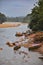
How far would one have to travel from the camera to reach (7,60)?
1265 cm

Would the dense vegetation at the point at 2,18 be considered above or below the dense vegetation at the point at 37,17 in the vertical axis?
below

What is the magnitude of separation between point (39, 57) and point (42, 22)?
1665 centimetres

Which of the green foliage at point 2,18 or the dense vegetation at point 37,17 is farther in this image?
the green foliage at point 2,18

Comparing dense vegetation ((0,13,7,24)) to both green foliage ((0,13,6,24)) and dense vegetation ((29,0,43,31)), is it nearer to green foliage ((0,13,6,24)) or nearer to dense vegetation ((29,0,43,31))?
green foliage ((0,13,6,24))

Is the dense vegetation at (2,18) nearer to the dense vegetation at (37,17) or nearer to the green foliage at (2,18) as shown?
the green foliage at (2,18)

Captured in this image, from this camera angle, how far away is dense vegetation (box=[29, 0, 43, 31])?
3011 centimetres

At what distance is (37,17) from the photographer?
103 feet

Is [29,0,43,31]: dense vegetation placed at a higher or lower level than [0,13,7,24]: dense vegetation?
higher

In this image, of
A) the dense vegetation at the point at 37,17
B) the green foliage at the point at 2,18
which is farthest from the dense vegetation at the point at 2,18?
the dense vegetation at the point at 37,17

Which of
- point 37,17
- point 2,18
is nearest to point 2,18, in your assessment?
point 2,18

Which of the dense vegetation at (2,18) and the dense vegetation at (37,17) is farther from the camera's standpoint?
the dense vegetation at (2,18)

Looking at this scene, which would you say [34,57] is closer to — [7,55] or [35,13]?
[7,55]

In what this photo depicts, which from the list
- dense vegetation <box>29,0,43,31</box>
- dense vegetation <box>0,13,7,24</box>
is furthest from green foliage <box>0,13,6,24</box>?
dense vegetation <box>29,0,43,31</box>

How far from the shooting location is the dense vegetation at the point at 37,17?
30112mm
